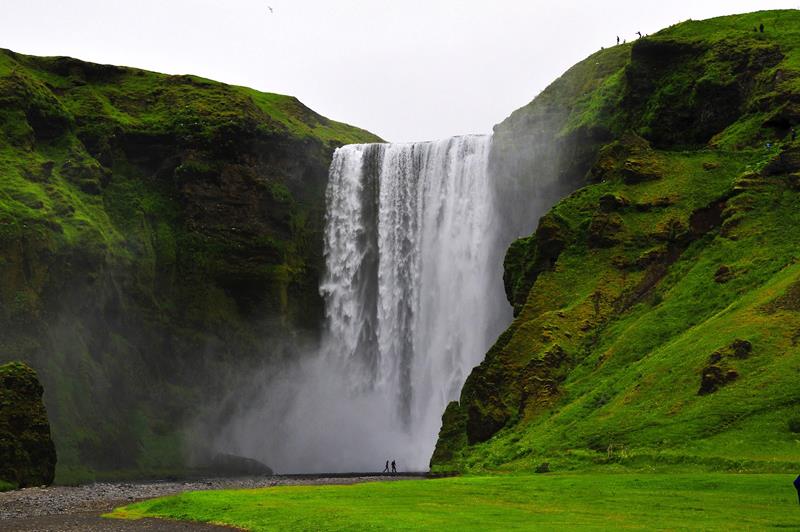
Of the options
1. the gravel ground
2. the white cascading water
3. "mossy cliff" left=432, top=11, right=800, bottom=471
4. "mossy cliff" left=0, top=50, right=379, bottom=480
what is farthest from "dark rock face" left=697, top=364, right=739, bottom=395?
"mossy cliff" left=0, top=50, right=379, bottom=480

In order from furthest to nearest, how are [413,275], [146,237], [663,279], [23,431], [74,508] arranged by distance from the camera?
[146,237], [413,275], [23,431], [663,279], [74,508]

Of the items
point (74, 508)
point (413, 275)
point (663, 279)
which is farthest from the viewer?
point (413, 275)

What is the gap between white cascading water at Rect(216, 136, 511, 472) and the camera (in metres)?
92.1

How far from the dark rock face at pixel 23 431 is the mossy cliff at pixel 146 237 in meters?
16.1

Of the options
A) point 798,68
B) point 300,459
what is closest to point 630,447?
point 798,68

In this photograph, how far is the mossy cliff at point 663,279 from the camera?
4428cm

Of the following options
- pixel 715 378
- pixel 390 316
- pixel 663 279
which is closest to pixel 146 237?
pixel 390 316

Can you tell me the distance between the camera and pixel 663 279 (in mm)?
62031

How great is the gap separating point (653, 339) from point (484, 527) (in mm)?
31834

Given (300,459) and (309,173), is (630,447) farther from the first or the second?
(309,173)

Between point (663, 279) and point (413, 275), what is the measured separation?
133 ft

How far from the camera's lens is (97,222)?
314 ft

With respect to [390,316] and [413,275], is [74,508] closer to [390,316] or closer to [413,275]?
[390,316]

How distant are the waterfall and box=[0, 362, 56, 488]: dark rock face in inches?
1316
